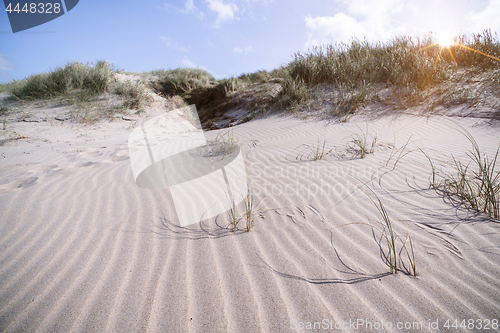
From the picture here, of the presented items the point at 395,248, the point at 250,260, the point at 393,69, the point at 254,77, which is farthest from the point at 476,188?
the point at 254,77

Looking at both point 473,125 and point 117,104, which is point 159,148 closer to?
point 117,104

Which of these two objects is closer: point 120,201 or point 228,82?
point 120,201

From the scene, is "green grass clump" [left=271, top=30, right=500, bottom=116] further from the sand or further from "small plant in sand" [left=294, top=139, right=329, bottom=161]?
the sand

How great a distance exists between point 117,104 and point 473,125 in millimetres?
10292

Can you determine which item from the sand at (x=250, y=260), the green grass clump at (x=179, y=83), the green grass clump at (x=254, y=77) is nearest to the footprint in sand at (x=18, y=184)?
the sand at (x=250, y=260)

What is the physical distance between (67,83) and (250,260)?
9764 mm

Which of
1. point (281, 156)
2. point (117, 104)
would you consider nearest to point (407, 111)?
point (281, 156)

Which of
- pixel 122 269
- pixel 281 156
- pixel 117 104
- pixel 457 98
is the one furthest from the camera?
pixel 117 104

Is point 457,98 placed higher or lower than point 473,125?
higher

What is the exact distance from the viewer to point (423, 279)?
1252mm

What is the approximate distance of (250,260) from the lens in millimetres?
1462

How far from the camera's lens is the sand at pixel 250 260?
110 cm

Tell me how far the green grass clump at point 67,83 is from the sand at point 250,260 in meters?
6.73

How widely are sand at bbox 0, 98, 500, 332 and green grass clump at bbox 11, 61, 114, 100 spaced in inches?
265
